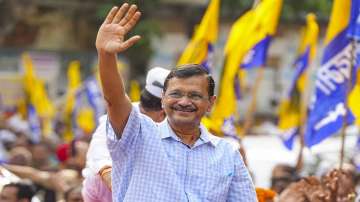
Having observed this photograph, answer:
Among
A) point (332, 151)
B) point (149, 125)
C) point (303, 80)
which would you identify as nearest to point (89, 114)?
point (332, 151)

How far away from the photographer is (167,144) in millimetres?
4246

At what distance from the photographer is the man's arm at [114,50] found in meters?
4.03

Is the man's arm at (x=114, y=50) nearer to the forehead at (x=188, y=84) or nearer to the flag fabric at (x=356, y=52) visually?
the forehead at (x=188, y=84)

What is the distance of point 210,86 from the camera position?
172 inches

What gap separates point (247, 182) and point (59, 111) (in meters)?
18.3

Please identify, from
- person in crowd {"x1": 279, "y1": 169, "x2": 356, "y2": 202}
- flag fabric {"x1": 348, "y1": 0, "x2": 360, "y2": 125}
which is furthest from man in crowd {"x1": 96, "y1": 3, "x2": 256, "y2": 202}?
Answer: flag fabric {"x1": 348, "y1": 0, "x2": 360, "y2": 125}

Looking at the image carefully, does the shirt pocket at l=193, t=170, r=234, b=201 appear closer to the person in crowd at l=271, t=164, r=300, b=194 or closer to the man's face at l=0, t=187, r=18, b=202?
the man's face at l=0, t=187, r=18, b=202

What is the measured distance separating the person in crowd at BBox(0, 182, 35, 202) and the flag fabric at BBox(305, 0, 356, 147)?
8.76 ft

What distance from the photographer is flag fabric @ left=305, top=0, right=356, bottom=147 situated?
28.1ft

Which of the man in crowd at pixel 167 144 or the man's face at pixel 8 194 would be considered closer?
the man in crowd at pixel 167 144

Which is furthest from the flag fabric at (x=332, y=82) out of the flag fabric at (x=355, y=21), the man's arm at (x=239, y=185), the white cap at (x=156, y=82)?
the man's arm at (x=239, y=185)

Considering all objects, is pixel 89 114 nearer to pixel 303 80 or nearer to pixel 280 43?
pixel 303 80

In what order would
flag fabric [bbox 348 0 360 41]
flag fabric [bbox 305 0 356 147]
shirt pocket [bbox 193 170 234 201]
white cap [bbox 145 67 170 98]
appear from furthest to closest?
flag fabric [bbox 305 0 356 147]
flag fabric [bbox 348 0 360 41]
white cap [bbox 145 67 170 98]
shirt pocket [bbox 193 170 234 201]

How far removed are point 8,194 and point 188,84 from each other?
3077 mm
